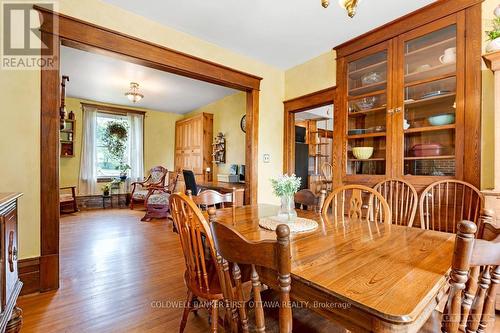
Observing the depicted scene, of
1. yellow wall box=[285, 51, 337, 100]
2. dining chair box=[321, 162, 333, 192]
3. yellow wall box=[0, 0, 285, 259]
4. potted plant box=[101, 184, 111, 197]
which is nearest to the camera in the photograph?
yellow wall box=[0, 0, 285, 259]

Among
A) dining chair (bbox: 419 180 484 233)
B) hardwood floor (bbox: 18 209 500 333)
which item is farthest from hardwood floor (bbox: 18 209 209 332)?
dining chair (bbox: 419 180 484 233)

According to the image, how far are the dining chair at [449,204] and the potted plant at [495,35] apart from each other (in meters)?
1.00

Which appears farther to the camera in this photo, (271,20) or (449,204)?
(271,20)

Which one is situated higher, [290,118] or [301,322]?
[290,118]

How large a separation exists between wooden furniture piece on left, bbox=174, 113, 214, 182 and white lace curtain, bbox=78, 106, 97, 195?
78.4 inches

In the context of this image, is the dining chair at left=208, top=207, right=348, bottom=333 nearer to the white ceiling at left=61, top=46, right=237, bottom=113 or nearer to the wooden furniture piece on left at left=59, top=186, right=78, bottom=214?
the white ceiling at left=61, top=46, right=237, bottom=113

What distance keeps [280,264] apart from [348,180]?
7.99ft

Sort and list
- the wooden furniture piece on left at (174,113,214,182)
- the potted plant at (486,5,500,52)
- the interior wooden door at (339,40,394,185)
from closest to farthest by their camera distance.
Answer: the potted plant at (486,5,500,52), the interior wooden door at (339,40,394,185), the wooden furniture piece on left at (174,113,214,182)

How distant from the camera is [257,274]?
0.78 meters

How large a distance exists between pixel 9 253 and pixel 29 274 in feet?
3.33

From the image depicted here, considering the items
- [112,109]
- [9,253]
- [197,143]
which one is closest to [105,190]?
[112,109]

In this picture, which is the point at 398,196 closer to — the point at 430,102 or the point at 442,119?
the point at 442,119

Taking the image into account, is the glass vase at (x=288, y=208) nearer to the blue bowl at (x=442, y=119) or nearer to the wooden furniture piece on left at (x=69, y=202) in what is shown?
the blue bowl at (x=442, y=119)

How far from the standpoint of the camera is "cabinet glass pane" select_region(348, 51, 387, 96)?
2.55m
